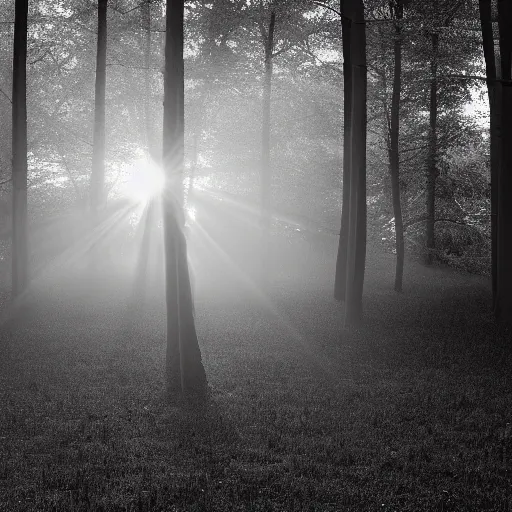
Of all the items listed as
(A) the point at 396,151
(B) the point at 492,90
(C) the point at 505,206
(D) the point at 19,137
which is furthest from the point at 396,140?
(D) the point at 19,137

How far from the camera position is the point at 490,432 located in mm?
7469

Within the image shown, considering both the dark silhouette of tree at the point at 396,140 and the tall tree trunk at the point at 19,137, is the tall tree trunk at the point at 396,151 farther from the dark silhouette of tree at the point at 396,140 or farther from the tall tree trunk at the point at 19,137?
the tall tree trunk at the point at 19,137

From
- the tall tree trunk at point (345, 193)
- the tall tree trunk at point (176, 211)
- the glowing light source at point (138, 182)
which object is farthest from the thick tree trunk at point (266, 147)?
the glowing light source at point (138, 182)

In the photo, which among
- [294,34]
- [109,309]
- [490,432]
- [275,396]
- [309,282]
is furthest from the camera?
[309,282]

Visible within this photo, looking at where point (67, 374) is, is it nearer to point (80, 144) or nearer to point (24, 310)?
point (24, 310)

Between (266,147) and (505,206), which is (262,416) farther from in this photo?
(266,147)

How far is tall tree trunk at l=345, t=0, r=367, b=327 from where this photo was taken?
14.4 m

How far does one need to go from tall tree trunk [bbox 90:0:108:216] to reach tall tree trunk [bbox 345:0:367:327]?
10213mm

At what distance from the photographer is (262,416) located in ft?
26.7

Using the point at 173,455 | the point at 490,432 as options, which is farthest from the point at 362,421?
the point at 173,455

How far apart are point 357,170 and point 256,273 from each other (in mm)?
12778

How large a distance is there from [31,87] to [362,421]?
1068 inches

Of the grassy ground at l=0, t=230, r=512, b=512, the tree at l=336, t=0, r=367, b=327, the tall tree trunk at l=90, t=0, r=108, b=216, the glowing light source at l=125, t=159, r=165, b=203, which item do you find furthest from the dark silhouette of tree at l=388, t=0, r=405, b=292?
the glowing light source at l=125, t=159, r=165, b=203

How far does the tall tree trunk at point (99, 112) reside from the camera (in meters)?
21.0
